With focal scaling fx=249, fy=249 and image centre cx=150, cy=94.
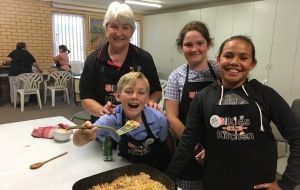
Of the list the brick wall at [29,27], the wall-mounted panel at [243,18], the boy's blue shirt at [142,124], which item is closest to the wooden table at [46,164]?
the boy's blue shirt at [142,124]

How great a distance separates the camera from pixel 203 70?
1.38 metres

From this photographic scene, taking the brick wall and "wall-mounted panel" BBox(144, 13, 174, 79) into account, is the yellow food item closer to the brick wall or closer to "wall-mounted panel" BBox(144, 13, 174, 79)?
"wall-mounted panel" BBox(144, 13, 174, 79)

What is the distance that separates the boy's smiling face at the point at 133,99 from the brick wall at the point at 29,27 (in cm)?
574

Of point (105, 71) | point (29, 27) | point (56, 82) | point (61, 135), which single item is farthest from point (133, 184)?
point (29, 27)

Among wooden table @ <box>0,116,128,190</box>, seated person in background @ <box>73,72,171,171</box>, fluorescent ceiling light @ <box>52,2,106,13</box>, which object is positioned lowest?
wooden table @ <box>0,116,128,190</box>

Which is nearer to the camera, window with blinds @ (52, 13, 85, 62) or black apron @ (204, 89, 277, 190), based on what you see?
black apron @ (204, 89, 277, 190)

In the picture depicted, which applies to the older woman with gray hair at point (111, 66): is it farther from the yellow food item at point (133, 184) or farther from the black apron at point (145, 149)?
the yellow food item at point (133, 184)

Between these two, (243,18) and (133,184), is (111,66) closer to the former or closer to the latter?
(133,184)

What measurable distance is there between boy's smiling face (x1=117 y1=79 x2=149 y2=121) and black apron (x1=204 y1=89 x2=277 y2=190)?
357mm

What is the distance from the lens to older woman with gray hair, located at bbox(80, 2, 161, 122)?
1.46 meters

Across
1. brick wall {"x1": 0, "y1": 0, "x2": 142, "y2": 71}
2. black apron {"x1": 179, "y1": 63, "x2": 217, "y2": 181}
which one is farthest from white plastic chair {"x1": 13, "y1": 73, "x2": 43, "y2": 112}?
black apron {"x1": 179, "y1": 63, "x2": 217, "y2": 181}

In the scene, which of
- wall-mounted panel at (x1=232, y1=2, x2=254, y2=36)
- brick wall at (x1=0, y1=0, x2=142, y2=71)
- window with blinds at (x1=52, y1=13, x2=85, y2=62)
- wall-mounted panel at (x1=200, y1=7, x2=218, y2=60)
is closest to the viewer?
wall-mounted panel at (x1=232, y1=2, x2=254, y2=36)

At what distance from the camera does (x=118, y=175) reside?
1.02 m

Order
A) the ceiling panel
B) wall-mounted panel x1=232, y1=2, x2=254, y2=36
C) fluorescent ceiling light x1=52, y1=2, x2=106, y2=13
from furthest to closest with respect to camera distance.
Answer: fluorescent ceiling light x1=52, y1=2, x2=106, y2=13, the ceiling panel, wall-mounted panel x1=232, y1=2, x2=254, y2=36
